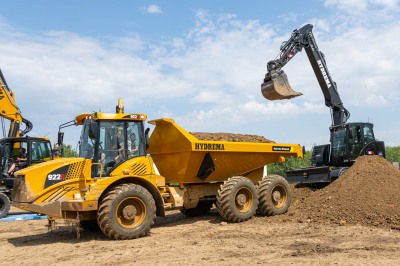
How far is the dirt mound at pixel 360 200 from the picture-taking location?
9.66m

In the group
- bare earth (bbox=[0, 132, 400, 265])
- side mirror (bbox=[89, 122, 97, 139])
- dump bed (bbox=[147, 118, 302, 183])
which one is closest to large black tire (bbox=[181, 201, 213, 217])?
bare earth (bbox=[0, 132, 400, 265])

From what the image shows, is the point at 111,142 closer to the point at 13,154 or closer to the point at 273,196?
the point at 273,196

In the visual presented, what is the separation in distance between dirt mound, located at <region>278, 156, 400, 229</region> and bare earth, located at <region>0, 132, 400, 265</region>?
0.02 meters

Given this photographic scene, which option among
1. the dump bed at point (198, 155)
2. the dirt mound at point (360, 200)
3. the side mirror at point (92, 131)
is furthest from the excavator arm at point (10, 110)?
the dirt mound at point (360, 200)

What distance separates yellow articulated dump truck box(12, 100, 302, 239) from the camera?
8344mm

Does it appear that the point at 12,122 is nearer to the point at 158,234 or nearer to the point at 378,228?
the point at 158,234

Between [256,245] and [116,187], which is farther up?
[116,187]

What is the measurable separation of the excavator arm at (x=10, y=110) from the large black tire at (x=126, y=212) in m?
9.02

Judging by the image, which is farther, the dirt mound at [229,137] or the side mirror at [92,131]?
the dirt mound at [229,137]

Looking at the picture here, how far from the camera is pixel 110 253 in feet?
23.9

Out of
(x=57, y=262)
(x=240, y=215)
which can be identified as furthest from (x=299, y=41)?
(x=57, y=262)

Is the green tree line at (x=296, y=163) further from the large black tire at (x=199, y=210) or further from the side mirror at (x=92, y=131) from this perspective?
the side mirror at (x=92, y=131)

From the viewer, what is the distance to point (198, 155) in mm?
9930

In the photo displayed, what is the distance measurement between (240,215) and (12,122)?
9.98 metres
